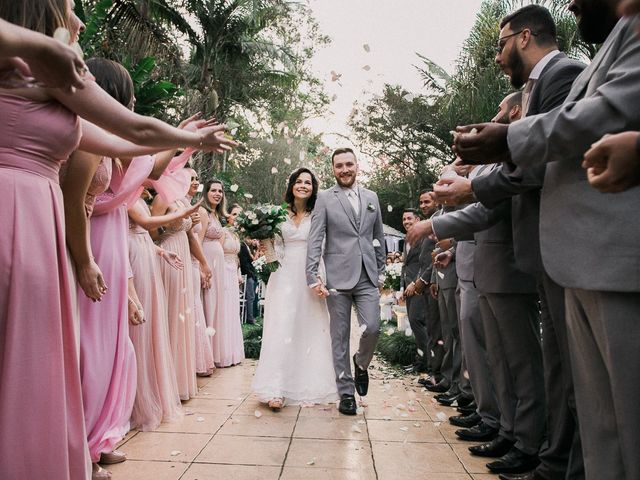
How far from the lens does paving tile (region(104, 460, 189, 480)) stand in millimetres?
3287

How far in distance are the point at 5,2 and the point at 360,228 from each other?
4.08 m

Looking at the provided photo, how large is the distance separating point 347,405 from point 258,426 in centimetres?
95

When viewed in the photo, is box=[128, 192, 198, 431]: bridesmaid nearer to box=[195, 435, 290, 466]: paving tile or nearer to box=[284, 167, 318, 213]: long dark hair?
box=[195, 435, 290, 466]: paving tile

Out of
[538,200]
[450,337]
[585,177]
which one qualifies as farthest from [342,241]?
[585,177]

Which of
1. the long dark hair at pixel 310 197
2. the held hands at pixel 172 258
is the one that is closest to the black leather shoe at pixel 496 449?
the held hands at pixel 172 258

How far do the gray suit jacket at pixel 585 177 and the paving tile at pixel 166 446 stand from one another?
277 centimetres

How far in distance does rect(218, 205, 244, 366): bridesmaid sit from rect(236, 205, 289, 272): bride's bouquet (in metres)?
2.23

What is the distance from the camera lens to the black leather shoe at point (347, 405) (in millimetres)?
5082

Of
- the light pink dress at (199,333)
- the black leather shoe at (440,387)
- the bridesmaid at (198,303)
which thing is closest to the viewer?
the black leather shoe at (440,387)

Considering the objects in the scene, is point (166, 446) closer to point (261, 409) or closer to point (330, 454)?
point (330, 454)

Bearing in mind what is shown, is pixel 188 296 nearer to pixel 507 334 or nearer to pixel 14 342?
pixel 507 334

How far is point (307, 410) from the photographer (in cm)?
530

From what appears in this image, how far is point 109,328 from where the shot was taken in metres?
3.42

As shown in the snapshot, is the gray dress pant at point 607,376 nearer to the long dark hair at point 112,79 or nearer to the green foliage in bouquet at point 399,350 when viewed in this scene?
the long dark hair at point 112,79
